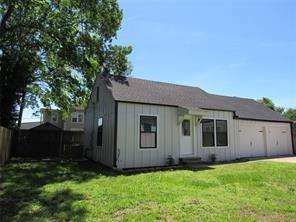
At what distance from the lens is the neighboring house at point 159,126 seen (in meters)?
10.7

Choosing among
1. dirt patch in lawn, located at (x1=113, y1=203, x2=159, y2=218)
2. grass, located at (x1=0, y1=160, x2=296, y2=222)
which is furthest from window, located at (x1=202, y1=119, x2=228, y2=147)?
dirt patch in lawn, located at (x1=113, y1=203, x2=159, y2=218)

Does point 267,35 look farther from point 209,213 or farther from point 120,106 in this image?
point 209,213

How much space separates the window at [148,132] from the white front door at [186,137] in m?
1.66

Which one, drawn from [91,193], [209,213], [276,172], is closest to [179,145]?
[276,172]

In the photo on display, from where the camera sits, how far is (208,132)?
13039mm

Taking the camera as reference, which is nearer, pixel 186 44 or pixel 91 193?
pixel 91 193

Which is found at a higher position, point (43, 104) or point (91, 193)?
point (43, 104)

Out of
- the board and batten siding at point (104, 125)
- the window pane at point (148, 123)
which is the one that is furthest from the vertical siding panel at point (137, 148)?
the board and batten siding at point (104, 125)

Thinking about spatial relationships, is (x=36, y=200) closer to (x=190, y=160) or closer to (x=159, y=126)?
(x=159, y=126)

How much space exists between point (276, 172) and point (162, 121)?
5.18m

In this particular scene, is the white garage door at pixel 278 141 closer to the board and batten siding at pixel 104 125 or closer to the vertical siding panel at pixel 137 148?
the vertical siding panel at pixel 137 148

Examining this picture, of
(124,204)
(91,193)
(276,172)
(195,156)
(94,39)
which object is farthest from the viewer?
(94,39)

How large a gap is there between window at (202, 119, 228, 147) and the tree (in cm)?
658

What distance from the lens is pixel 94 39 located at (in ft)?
53.8
